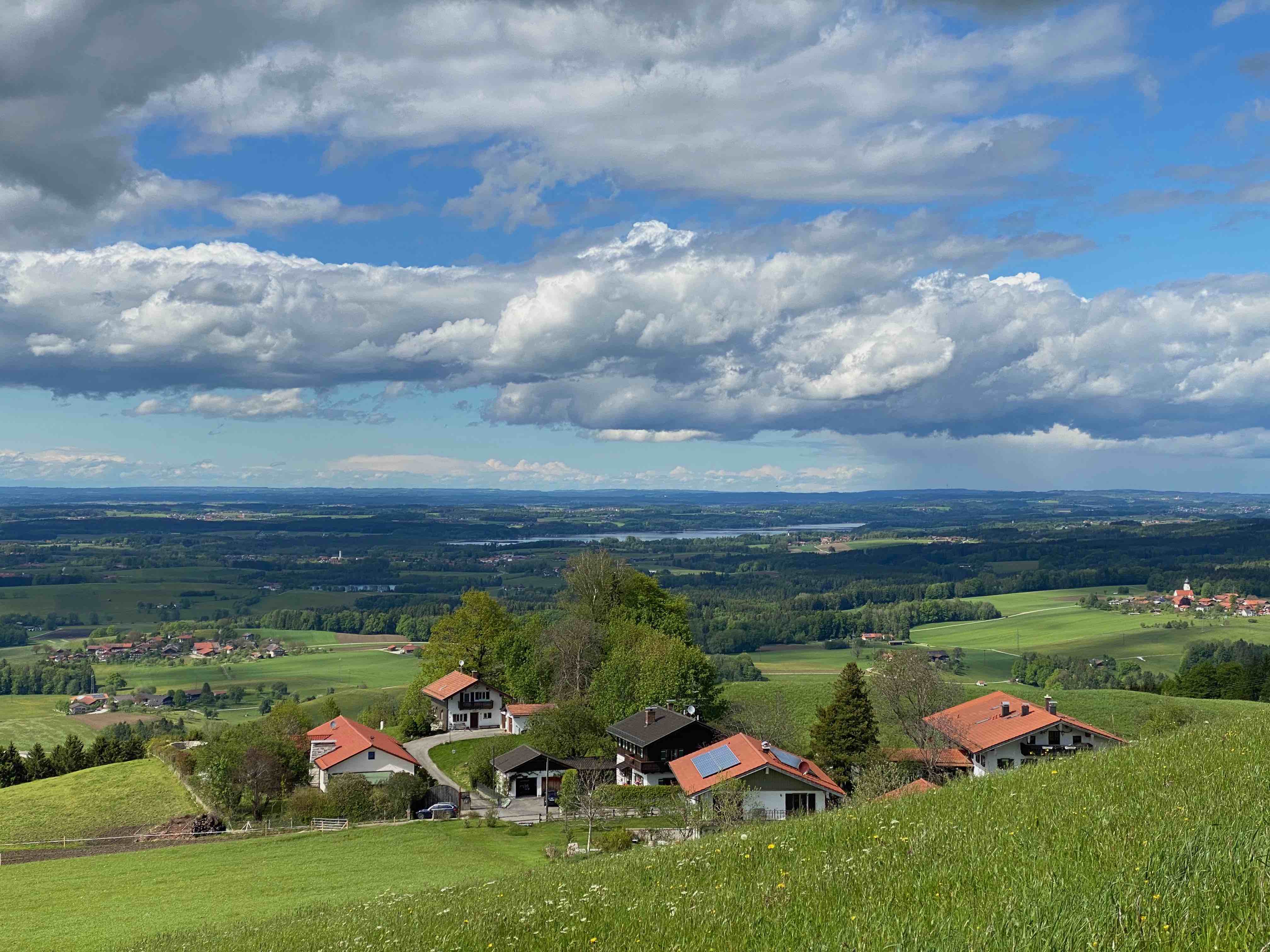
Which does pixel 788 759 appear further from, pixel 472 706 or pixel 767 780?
pixel 472 706

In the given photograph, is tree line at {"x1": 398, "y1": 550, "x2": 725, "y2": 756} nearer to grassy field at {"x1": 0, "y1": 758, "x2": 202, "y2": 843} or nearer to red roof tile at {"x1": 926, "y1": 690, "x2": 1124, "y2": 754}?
red roof tile at {"x1": 926, "y1": 690, "x2": 1124, "y2": 754}

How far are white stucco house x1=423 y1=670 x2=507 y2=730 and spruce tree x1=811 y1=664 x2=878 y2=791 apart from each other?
31224 millimetres

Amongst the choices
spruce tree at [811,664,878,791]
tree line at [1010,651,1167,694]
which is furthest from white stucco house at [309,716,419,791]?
tree line at [1010,651,1167,694]

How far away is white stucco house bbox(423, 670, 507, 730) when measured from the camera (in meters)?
75.8

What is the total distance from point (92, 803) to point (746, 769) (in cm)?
3850

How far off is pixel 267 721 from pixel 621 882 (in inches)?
2231

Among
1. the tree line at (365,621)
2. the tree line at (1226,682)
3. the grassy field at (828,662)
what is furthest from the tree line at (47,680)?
the tree line at (1226,682)

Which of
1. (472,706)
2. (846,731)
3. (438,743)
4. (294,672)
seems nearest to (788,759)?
(846,731)

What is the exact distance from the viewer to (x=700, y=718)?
206 feet

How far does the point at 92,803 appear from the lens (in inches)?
2156

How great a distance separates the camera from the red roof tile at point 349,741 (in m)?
57.2

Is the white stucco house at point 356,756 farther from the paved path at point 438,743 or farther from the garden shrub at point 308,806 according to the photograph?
the paved path at point 438,743

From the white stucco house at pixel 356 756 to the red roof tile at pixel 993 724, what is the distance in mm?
32185

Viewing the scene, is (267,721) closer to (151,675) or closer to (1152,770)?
(1152,770)
